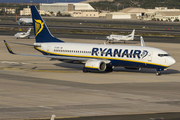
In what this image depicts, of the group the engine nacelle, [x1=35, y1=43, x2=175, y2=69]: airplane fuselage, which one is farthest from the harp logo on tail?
the engine nacelle

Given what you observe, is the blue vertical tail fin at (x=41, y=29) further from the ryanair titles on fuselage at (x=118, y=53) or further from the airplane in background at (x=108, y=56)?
the ryanair titles on fuselage at (x=118, y=53)

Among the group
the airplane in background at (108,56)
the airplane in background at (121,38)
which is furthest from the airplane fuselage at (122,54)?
the airplane in background at (121,38)

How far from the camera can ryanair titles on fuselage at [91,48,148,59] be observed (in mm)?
46781

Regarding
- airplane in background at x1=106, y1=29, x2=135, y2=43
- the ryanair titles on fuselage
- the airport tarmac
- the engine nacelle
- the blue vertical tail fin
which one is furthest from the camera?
airplane in background at x1=106, y1=29, x2=135, y2=43

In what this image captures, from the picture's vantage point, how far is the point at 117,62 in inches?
1893

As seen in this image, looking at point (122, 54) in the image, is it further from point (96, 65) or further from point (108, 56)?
point (96, 65)

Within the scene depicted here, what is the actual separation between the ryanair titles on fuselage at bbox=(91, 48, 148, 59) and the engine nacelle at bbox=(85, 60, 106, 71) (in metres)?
1.78

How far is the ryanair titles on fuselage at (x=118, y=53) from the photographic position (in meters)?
46.8

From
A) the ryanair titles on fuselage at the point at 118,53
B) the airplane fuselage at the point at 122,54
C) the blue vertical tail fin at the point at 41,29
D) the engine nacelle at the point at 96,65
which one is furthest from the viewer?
the blue vertical tail fin at the point at 41,29

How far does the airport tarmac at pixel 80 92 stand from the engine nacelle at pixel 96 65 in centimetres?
108

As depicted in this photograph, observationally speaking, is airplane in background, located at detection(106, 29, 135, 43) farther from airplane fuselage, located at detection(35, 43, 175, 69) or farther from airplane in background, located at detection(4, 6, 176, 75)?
airplane fuselage, located at detection(35, 43, 175, 69)

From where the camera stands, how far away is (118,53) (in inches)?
1886

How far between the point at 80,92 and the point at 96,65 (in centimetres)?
1321

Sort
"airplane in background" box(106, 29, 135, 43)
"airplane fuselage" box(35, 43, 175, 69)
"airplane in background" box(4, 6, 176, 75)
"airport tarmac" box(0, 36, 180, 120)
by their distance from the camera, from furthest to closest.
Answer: "airplane in background" box(106, 29, 135, 43)
"airplane in background" box(4, 6, 176, 75)
"airplane fuselage" box(35, 43, 175, 69)
"airport tarmac" box(0, 36, 180, 120)
